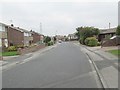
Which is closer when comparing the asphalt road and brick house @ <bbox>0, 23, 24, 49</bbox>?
the asphalt road

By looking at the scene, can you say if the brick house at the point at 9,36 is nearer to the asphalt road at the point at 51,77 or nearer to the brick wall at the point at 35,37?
the brick wall at the point at 35,37

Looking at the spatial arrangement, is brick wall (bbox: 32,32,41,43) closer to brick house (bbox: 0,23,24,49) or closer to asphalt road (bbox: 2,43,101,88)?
brick house (bbox: 0,23,24,49)

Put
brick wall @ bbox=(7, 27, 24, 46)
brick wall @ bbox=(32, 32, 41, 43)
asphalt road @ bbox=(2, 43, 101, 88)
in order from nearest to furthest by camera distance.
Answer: asphalt road @ bbox=(2, 43, 101, 88) < brick wall @ bbox=(7, 27, 24, 46) < brick wall @ bbox=(32, 32, 41, 43)

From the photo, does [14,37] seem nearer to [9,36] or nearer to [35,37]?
[9,36]

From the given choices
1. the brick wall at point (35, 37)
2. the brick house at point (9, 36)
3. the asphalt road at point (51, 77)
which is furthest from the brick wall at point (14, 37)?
the asphalt road at point (51, 77)

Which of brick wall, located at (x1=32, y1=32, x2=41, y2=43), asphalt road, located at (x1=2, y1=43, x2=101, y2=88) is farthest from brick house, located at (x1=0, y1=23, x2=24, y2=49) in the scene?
asphalt road, located at (x1=2, y1=43, x2=101, y2=88)

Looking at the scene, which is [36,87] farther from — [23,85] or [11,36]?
[11,36]

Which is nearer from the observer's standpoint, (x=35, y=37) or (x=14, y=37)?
(x=14, y=37)

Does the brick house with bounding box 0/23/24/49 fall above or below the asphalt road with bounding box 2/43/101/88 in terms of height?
above

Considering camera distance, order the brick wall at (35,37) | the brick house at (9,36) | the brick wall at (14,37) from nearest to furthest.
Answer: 1. the brick house at (9,36)
2. the brick wall at (14,37)
3. the brick wall at (35,37)

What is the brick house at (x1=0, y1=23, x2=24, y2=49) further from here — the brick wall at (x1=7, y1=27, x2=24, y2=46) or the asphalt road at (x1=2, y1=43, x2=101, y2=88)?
the asphalt road at (x1=2, y1=43, x2=101, y2=88)

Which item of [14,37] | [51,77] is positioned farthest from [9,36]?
[51,77]

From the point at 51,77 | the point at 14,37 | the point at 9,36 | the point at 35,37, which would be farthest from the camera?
the point at 35,37

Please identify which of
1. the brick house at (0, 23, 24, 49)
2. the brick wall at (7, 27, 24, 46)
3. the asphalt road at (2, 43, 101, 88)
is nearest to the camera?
the asphalt road at (2, 43, 101, 88)
